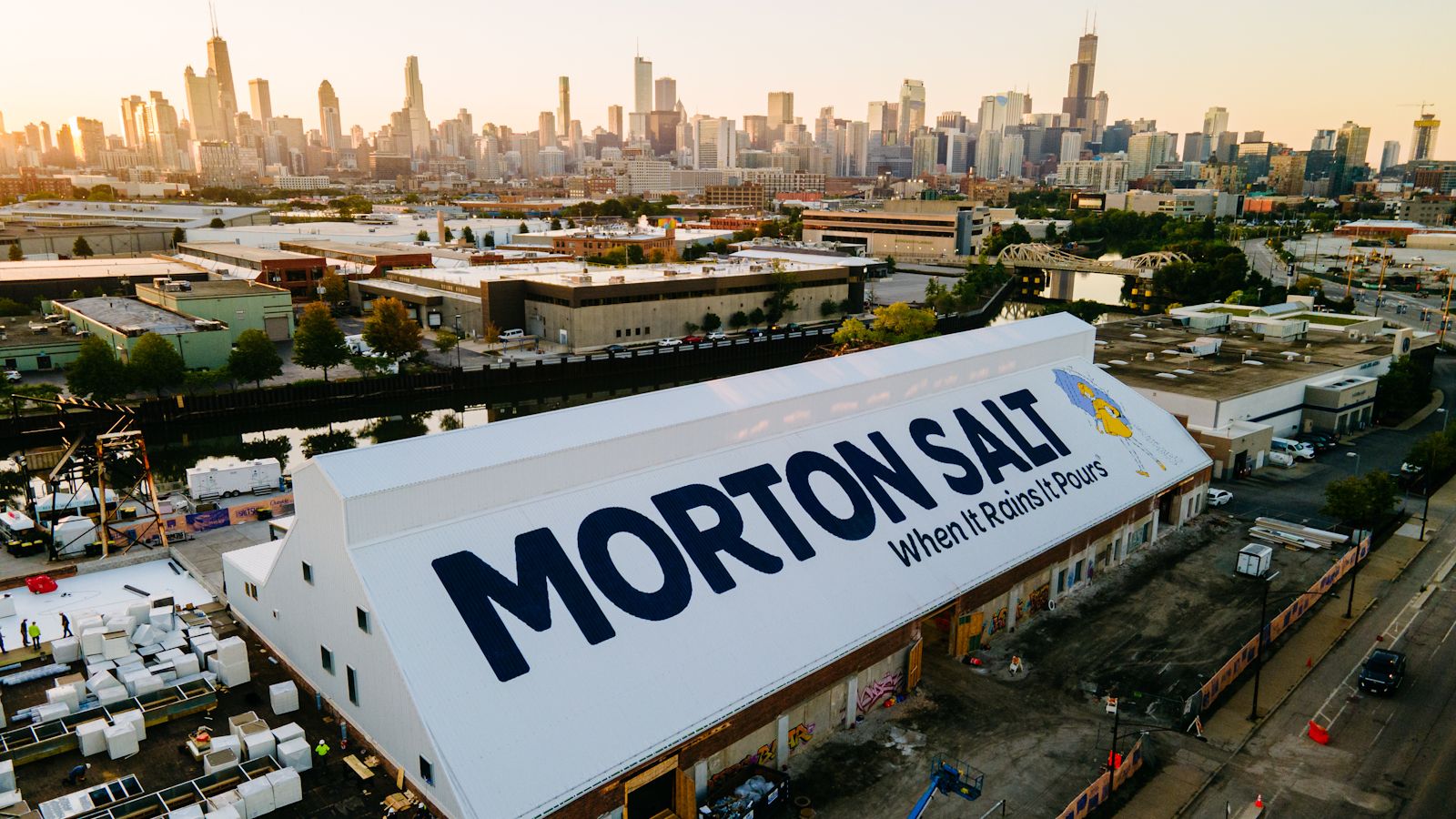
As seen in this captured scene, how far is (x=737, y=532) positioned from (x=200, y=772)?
1492 cm

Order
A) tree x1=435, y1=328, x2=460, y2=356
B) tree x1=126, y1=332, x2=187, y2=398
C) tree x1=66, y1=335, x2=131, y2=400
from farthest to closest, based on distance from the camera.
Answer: tree x1=435, y1=328, x2=460, y2=356 < tree x1=126, y1=332, x2=187, y2=398 < tree x1=66, y1=335, x2=131, y2=400

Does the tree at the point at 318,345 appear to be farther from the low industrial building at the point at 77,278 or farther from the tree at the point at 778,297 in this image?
the tree at the point at 778,297

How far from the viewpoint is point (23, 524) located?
132 feet

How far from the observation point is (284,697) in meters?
23.9

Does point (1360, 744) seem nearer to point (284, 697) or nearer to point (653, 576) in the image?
point (653, 576)

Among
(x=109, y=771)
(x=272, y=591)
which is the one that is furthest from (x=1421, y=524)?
(x=109, y=771)

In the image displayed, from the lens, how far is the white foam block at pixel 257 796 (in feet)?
64.5

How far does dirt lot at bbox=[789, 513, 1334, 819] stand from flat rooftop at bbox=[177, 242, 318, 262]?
10736cm

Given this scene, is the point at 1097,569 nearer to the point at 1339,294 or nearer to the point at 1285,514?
the point at 1285,514

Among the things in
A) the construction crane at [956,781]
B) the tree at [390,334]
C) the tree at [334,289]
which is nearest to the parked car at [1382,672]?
the construction crane at [956,781]

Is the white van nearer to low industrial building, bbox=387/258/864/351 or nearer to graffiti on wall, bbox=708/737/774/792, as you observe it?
graffiti on wall, bbox=708/737/774/792

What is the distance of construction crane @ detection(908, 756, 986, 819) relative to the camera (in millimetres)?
23766

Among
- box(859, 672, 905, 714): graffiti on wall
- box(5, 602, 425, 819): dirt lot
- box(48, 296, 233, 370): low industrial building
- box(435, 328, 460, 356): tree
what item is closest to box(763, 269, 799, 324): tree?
box(435, 328, 460, 356): tree

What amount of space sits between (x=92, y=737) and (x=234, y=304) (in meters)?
72.2
